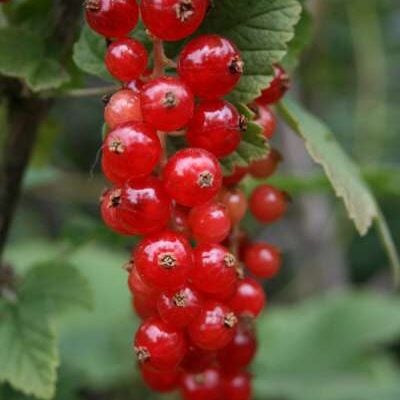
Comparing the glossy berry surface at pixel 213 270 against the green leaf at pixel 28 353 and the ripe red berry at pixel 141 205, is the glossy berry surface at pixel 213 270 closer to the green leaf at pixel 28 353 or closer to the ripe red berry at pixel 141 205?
the ripe red berry at pixel 141 205

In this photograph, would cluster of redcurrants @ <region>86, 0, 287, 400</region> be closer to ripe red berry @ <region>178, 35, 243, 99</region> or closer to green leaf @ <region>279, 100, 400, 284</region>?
ripe red berry @ <region>178, 35, 243, 99</region>

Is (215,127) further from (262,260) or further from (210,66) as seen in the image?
(262,260)

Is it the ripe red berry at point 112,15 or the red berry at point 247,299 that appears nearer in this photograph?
the ripe red berry at point 112,15

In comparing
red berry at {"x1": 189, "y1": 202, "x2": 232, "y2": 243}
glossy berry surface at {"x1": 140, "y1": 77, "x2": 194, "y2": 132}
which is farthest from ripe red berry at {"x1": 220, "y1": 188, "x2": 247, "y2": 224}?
glossy berry surface at {"x1": 140, "y1": 77, "x2": 194, "y2": 132}

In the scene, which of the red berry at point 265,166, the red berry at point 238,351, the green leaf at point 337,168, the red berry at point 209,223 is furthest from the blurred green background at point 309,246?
the red berry at point 209,223

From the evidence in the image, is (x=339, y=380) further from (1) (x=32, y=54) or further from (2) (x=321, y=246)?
(1) (x=32, y=54)

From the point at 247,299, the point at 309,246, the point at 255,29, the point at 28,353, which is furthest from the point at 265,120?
the point at 309,246

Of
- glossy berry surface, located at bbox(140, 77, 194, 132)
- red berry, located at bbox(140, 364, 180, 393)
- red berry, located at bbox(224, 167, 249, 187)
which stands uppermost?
glossy berry surface, located at bbox(140, 77, 194, 132)
